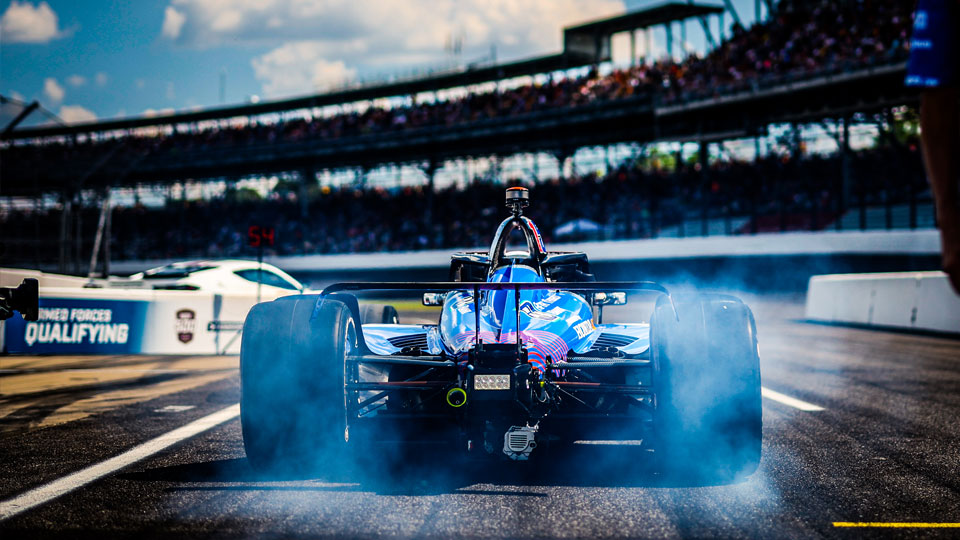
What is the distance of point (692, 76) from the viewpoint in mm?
32438

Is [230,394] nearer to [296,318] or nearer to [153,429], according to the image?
[153,429]

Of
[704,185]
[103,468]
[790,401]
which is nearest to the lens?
[103,468]

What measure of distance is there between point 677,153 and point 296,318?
28.9 metres

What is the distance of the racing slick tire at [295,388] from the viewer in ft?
14.1

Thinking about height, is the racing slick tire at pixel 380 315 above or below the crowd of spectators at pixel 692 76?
below

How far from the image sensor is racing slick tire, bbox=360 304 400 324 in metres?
7.86

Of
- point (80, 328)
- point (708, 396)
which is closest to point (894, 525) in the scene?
point (708, 396)

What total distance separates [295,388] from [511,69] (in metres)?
36.5

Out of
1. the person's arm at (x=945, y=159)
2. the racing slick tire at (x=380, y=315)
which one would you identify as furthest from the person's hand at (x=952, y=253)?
the racing slick tire at (x=380, y=315)

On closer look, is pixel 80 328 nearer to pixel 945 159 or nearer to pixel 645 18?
pixel 945 159

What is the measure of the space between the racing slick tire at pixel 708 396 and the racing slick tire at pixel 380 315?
12.5 ft

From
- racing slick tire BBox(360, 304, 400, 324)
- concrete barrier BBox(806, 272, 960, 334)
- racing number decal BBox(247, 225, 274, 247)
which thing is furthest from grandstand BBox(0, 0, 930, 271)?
racing slick tire BBox(360, 304, 400, 324)

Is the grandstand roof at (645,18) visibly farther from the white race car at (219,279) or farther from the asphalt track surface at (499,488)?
the asphalt track surface at (499,488)

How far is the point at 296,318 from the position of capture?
4.42 m
